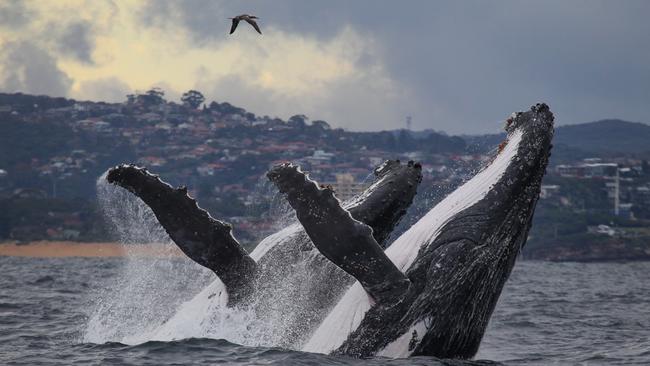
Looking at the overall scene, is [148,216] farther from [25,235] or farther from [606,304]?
[25,235]

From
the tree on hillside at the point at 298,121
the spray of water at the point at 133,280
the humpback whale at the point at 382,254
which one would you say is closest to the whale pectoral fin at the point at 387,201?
the humpback whale at the point at 382,254

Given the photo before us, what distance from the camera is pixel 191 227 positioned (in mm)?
9391

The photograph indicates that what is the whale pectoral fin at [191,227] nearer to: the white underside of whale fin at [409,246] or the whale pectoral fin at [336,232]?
the white underside of whale fin at [409,246]

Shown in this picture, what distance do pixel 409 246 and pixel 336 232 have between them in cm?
89

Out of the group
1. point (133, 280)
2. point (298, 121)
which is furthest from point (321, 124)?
point (133, 280)

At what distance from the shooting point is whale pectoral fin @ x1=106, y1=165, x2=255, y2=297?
9289 mm

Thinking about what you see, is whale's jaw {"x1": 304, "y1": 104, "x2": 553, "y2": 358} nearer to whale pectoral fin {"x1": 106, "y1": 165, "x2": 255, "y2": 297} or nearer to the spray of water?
whale pectoral fin {"x1": 106, "y1": 165, "x2": 255, "y2": 297}

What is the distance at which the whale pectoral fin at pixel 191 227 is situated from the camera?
9289mm

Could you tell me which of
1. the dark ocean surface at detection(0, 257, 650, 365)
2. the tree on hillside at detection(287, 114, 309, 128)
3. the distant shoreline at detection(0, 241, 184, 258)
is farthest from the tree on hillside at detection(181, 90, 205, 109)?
the dark ocean surface at detection(0, 257, 650, 365)

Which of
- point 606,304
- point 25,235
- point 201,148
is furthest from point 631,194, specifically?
point 606,304

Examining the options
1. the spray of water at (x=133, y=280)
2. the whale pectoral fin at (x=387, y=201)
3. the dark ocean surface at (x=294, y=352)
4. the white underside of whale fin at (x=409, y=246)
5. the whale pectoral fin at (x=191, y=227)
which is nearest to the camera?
the white underside of whale fin at (x=409, y=246)

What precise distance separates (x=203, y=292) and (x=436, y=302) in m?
2.15

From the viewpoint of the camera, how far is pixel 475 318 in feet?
29.3

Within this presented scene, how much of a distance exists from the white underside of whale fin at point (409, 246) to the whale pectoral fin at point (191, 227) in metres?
0.80
